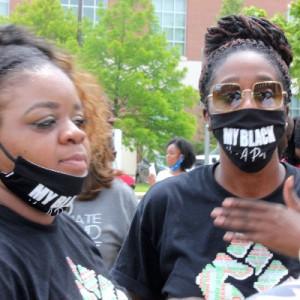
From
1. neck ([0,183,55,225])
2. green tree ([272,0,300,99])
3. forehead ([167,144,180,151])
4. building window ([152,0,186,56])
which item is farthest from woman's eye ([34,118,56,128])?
building window ([152,0,186,56])

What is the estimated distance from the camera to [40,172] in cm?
194

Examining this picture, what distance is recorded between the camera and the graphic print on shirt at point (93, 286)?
203 centimetres

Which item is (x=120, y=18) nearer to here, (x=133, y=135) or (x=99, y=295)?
(x=133, y=135)

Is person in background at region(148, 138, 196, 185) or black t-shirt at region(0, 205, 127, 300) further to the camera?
person in background at region(148, 138, 196, 185)

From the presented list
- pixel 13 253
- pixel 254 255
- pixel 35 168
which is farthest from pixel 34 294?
pixel 254 255

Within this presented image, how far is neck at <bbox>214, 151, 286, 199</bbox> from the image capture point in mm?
2471

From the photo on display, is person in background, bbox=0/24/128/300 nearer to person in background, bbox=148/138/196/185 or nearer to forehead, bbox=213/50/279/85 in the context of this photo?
forehead, bbox=213/50/279/85

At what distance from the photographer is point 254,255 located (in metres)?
2.30

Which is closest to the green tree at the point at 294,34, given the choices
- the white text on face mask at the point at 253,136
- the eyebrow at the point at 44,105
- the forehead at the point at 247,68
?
the forehead at the point at 247,68

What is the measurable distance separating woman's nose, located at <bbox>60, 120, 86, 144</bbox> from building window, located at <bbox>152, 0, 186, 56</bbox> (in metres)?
41.3

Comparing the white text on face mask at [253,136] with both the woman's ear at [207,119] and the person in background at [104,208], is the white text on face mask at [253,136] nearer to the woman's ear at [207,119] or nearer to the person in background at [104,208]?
the woman's ear at [207,119]

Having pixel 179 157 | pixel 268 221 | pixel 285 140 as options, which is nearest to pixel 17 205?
pixel 268 221

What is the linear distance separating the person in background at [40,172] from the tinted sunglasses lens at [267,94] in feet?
2.60

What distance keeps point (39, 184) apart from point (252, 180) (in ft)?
3.23
